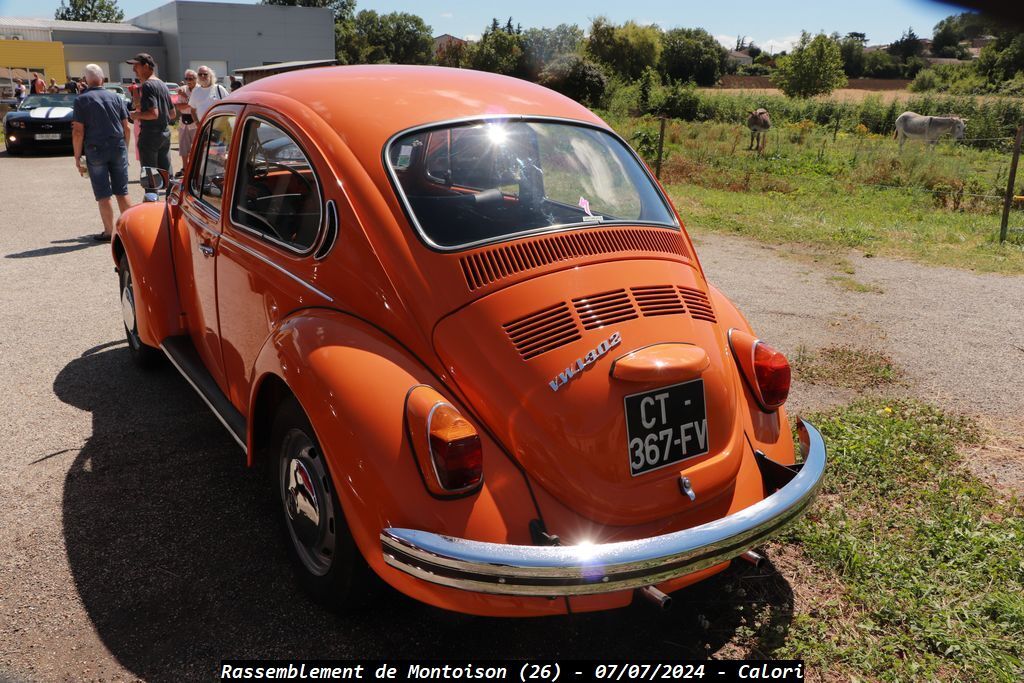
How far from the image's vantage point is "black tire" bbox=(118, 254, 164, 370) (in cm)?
492

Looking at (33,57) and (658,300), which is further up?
(33,57)

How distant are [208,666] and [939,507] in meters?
3.18

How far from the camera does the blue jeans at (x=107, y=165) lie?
8.17 metres

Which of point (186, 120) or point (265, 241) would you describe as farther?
point (186, 120)

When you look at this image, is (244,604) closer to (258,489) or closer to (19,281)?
(258,489)

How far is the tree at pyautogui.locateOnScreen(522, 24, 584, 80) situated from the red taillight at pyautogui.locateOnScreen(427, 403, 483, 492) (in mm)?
Answer: 54226

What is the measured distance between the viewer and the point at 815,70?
5125 centimetres

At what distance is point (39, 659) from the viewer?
8.44 feet

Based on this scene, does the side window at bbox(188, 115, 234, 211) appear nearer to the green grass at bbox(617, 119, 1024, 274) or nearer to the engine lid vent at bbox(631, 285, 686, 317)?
the engine lid vent at bbox(631, 285, 686, 317)

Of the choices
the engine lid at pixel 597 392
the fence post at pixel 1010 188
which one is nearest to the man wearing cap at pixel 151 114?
the engine lid at pixel 597 392

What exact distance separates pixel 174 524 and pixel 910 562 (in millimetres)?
3121

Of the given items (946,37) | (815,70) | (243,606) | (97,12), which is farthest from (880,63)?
(97,12)

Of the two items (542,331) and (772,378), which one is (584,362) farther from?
(772,378)

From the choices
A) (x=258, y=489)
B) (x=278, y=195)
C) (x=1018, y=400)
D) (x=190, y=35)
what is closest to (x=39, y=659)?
(x=258, y=489)
